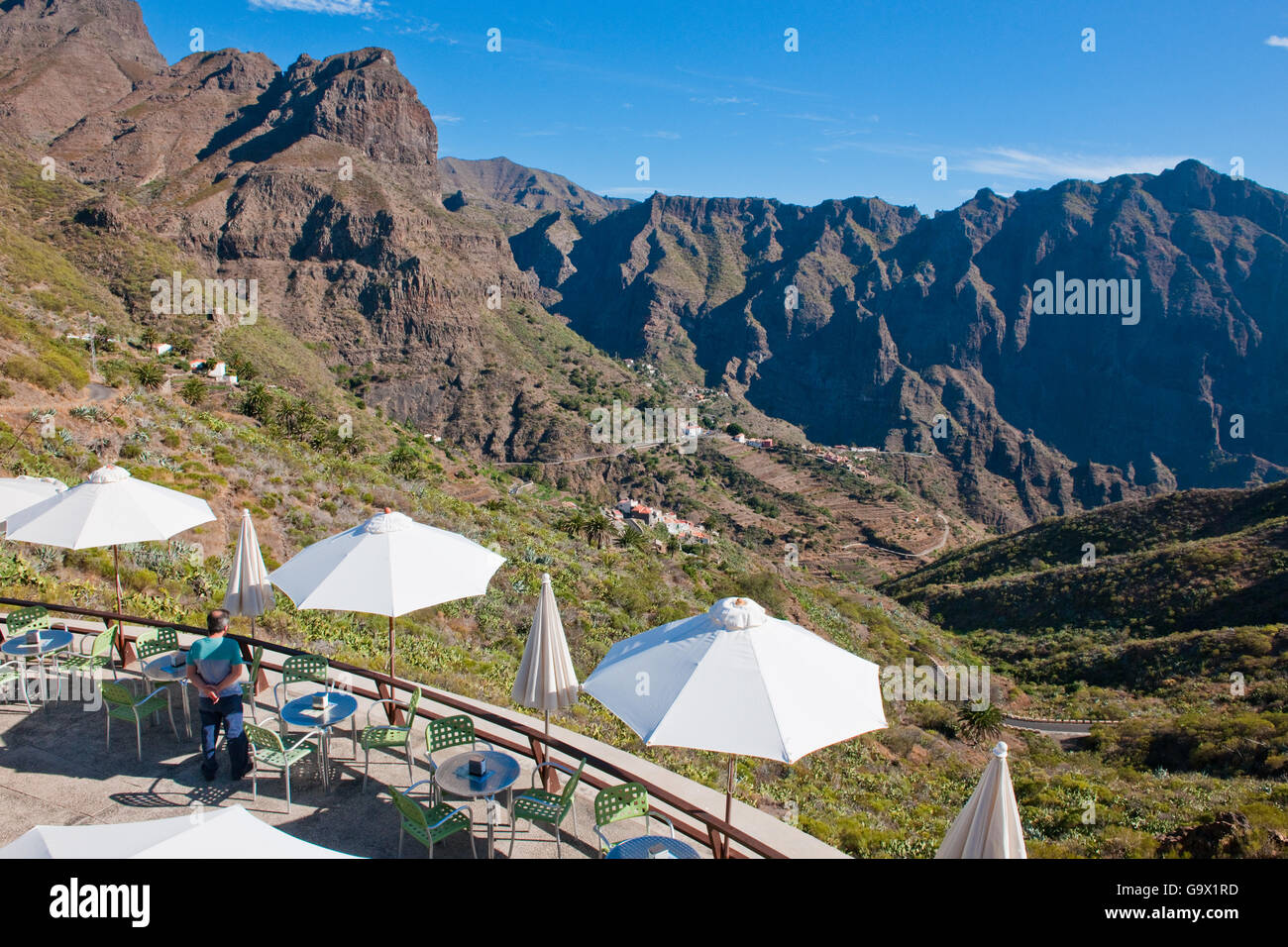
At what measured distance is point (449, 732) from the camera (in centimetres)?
651

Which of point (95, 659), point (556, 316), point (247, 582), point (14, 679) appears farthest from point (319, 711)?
point (556, 316)

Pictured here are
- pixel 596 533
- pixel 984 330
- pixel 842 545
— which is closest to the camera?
pixel 596 533

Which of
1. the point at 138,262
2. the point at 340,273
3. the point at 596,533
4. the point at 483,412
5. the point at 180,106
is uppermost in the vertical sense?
the point at 180,106

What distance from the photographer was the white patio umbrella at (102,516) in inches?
286

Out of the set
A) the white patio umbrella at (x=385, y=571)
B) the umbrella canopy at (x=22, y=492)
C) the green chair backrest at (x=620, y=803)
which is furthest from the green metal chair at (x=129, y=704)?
the green chair backrest at (x=620, y=803)

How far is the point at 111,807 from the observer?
239 inches

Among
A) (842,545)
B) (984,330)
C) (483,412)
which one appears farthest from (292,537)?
(984,330)

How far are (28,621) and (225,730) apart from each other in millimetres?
4153

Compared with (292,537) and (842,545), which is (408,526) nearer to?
(292,537)

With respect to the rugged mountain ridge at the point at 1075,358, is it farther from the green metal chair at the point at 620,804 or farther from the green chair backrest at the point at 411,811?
the green chair backrest at the point at 411,811

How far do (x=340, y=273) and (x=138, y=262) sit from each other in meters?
23.1

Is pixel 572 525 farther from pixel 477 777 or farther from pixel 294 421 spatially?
pixel 477 777

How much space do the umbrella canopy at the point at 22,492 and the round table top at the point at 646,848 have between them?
8.28 meters

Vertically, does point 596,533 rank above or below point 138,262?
below
